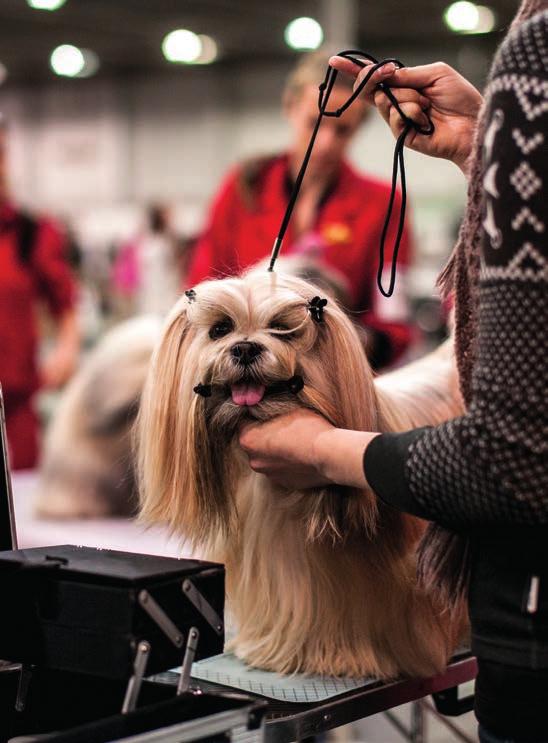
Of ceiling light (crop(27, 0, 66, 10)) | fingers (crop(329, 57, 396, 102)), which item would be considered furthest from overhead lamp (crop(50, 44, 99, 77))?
fingers (crop(329, 57, 396, 102))

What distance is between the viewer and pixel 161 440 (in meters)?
1.52

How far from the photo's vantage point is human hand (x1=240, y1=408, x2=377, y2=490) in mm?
1244

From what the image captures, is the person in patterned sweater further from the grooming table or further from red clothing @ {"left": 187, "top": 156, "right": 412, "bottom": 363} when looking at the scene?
red clothing @ {"left": 187, "top": 156, "right": 412, "bottom": 363}

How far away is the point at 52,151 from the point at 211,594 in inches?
545

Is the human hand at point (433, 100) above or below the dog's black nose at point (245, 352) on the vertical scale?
above

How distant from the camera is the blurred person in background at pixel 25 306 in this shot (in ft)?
12.9

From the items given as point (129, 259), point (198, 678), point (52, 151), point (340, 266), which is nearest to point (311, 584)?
point (198, 678)

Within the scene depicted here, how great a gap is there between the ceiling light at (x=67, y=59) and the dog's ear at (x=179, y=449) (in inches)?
437

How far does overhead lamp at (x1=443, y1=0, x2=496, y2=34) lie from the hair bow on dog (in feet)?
29.4

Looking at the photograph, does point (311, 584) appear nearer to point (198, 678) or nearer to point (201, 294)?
point (198, 678)

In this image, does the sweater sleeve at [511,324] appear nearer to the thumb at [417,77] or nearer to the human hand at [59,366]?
the thumb at [417,77]

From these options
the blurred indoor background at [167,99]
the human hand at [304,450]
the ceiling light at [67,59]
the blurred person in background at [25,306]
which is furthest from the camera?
the ceiling light at [67,59]

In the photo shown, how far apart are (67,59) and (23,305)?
9064mm

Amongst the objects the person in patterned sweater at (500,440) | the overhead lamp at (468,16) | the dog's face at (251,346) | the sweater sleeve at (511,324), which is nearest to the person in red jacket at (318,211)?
the dog's face at (251,346)
